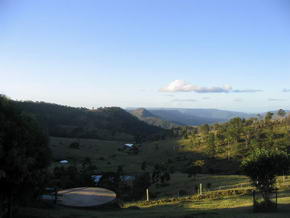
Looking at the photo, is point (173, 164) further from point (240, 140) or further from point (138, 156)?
point (240, 140)

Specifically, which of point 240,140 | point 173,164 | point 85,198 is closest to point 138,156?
point 173,164

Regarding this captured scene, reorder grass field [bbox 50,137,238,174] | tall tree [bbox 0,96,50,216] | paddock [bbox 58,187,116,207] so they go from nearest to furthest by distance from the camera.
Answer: tall tree [bbox 0,96,50,216] < paddock [bbox 58,187,116,207] < grass field [bbox 50,137,238,174]

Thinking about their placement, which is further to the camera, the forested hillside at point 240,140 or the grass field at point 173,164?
the forested hillside at point 240,140

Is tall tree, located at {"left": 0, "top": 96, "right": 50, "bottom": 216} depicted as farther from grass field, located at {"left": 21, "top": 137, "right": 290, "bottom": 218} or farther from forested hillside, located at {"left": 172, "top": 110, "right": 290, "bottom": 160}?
forested hillside, located at {"left": 172, "top": 110, "right": 290, "bottom": 160}

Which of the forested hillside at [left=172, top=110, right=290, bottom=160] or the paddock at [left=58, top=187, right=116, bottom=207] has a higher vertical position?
the forested hillside at [left=172, top=110, right=290, bottom=160]

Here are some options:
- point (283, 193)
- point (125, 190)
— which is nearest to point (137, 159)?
point (125, 190)

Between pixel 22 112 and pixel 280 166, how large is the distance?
74.5ft

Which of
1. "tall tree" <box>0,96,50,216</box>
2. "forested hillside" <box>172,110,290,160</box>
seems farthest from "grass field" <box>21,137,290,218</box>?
"forested hillside" <box>172,110,290,160</box>

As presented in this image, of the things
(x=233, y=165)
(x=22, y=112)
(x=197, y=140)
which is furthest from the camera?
(x=197, y=140)

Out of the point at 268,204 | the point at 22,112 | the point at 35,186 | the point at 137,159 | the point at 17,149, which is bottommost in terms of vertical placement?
the point at 137,159

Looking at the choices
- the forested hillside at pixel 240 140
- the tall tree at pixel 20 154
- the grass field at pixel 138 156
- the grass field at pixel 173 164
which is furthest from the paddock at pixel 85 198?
the forested hillside at pixel 240 140

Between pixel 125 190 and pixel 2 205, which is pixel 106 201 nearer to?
pixel 2 205

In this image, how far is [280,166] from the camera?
2442 cm

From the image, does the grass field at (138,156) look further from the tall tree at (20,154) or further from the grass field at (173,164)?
the tall tree at (20,154)
